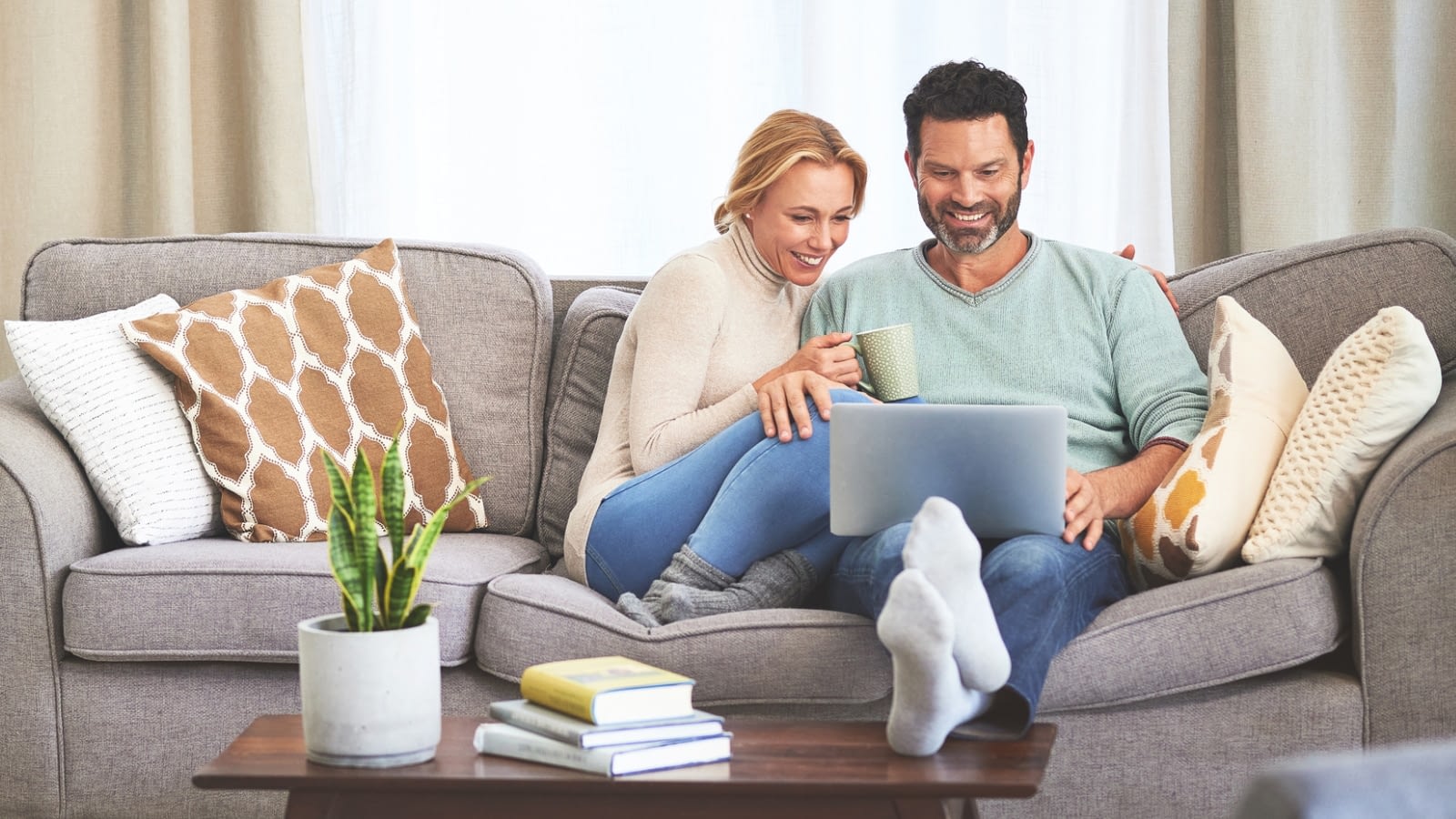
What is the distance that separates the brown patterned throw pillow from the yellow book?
41.2 inches

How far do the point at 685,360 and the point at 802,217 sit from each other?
0.33 m

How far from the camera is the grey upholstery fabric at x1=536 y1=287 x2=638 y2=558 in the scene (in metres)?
2.53

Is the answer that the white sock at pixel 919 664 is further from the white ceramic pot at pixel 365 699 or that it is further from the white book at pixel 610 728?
the white ceramic pot at pixel 365 699

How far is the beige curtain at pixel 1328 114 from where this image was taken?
2.90 m

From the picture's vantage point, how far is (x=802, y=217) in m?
2.34

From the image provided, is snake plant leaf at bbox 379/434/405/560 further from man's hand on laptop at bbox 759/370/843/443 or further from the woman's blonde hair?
the woman's blonde hair

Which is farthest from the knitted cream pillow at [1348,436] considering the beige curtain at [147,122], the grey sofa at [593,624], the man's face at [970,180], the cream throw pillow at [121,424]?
the beige curtain at [147,122]

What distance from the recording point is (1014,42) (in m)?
3.19

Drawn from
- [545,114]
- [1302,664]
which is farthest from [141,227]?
[1302,664]

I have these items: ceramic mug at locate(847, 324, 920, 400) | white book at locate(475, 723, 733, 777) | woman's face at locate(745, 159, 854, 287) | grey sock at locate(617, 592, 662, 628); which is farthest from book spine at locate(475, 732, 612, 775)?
woman's face at locate(745, 159, 854, 287)

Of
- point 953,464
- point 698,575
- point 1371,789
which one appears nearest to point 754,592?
point 698,575

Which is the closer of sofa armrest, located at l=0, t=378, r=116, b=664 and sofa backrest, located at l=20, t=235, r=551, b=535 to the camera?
sofa armrest, located at l=0, t=378, r=116, b=664

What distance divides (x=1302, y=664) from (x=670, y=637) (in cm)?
85

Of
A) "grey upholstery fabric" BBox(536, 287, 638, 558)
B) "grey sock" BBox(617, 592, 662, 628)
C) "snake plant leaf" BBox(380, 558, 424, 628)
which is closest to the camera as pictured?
"snake plant leaf" BBox(380, 558, 424, 628)
